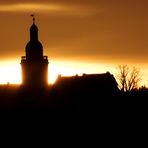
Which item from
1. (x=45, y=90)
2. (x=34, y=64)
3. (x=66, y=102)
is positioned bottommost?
(x=66, y=102)

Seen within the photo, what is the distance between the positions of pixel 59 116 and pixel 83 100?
8.96 metres

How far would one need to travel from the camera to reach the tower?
387 feet

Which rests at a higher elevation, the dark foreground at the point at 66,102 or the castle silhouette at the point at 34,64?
the castle silhouette at the point at 34,64

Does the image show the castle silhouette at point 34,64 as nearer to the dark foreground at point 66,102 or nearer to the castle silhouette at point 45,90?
the castle silhouette at point 45,90

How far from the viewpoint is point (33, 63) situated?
119m

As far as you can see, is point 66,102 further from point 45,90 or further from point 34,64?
point 34,64

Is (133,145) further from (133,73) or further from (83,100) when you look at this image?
(133,73)

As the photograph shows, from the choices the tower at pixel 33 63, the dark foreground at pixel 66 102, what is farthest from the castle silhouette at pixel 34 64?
the dark foreground at pixel 66 102

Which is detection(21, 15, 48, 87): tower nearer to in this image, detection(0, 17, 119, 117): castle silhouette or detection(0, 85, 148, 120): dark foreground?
detection(0, 17, 119, 117): castle silhouette

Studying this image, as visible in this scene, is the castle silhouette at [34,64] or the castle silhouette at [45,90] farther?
the castle silhouette at [34,64]

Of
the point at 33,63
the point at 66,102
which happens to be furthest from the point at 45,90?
the point at 33,63

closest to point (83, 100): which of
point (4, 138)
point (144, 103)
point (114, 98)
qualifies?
point (114, 98)

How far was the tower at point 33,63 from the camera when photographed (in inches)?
4646

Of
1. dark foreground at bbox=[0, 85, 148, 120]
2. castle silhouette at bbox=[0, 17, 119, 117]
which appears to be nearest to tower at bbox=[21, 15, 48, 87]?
castle silhouette at bbox=[0, 17, 119, 117]
